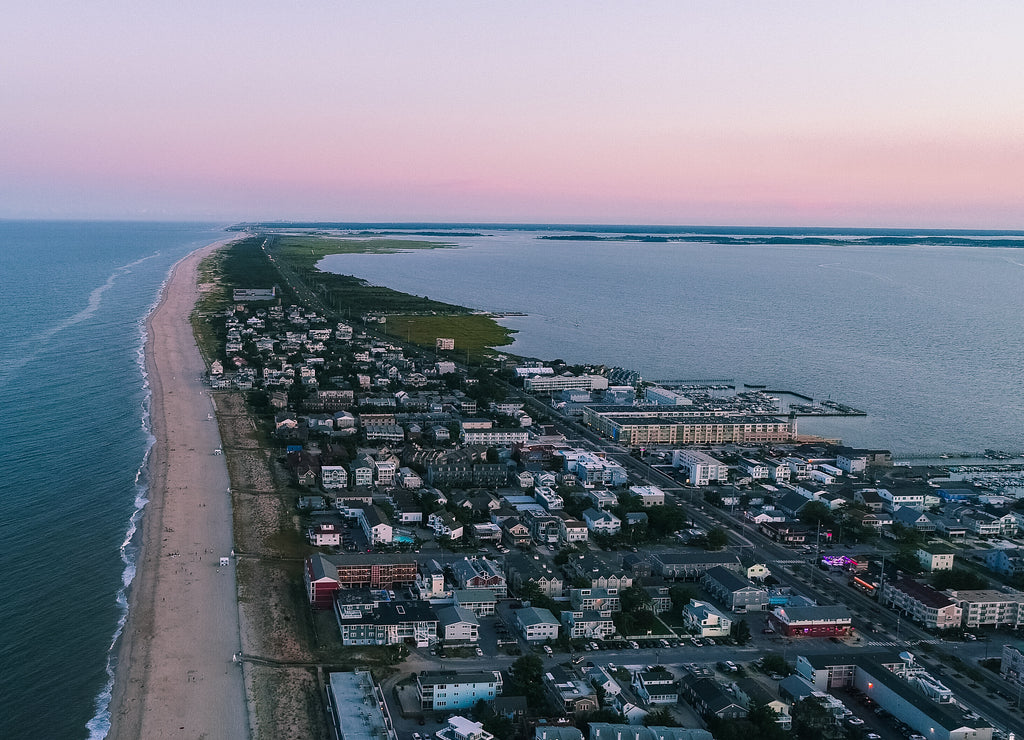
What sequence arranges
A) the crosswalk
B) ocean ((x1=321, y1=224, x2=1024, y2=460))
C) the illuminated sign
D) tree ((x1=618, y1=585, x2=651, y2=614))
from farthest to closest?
1. ocean ((x1=321, y1=224, x2=1024, y2=460))
2. the illuminated sign
3. tree ((x1=618, y1=585, x2=651, y2=614))
4. the crosswalk

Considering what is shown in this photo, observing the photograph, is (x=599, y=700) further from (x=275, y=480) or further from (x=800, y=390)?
(x=800, y=390)

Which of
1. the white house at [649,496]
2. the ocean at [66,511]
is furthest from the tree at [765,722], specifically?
the white house at [649,496]

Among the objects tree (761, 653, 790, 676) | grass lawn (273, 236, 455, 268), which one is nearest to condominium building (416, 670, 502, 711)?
tree (761, 653, 790, 676)

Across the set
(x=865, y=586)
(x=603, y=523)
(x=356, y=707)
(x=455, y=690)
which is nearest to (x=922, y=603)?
(x=865, y=586)

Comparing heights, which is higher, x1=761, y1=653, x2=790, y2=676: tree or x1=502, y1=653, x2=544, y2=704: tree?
x1=502, y1=653, x2=544, y2=704: tree

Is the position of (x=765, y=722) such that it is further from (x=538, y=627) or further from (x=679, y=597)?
(x=679, y=597)

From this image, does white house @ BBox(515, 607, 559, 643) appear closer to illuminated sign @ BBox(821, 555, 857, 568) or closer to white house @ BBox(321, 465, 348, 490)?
illuminated sign @ BBox(821, 555, 857, 568)

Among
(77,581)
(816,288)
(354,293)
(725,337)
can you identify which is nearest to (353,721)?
(77,581)
